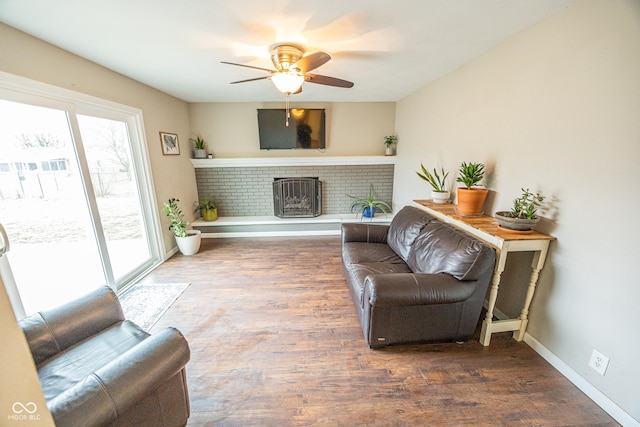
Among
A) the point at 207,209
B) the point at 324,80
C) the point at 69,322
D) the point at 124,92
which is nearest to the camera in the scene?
the point at 69,322

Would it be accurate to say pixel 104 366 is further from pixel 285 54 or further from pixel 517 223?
pixel 517 223

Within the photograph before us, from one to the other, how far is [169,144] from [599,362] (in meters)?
4.76

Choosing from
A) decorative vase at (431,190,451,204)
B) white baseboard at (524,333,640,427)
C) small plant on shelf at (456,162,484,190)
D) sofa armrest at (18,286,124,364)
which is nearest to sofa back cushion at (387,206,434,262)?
→ decorative vase at (431,190,451,204)

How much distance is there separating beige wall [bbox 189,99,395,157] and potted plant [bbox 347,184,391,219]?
0.84 m

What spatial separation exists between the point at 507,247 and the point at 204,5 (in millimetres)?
2469

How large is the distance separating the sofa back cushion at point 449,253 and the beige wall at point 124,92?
3.33 meters

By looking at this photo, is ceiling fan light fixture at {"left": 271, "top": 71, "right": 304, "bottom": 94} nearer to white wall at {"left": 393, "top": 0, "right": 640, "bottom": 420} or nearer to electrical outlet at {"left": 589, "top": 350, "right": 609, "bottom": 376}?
white wall at {"left": 393, "top": 0, "right": 640, "bottom": 420}

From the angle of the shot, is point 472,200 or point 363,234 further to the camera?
point 363,234

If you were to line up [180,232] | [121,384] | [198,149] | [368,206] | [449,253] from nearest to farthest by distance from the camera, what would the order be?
[121,384] → [449,253] → [180,232] → [198,149] → [368,206]

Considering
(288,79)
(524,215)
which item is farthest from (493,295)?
(288,79)

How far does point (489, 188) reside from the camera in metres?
2.20

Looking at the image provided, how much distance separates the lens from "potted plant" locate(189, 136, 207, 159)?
13.5ft

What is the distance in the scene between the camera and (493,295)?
5.82 ft

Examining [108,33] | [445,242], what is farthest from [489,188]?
[108,33]
